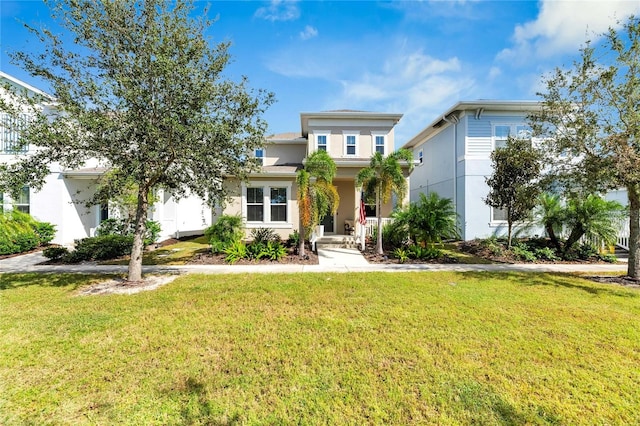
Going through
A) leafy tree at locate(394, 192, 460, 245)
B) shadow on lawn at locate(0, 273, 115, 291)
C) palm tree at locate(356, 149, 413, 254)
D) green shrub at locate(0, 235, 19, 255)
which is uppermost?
palm tree at locate(356, 149, 413, 254)

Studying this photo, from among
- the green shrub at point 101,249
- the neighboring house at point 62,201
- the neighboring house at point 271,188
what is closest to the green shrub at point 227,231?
the neighboring house at point 62,201

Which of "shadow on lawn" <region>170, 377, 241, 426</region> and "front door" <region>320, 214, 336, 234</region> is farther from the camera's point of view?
"front door" <region>320, 214, 336, 234</region>

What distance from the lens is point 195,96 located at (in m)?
6.18

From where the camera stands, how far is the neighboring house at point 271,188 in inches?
522

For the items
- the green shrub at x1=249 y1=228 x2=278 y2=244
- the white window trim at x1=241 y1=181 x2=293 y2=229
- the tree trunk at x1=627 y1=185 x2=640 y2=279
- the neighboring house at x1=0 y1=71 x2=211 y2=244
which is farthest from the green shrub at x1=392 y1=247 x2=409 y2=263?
the neighboring house at x1=0 y1=71 x2=211 y2=244

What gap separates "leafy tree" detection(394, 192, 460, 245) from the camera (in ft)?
34.9

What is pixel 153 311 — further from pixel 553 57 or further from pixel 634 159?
pixel 553 57

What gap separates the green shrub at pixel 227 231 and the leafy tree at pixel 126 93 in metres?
5.43

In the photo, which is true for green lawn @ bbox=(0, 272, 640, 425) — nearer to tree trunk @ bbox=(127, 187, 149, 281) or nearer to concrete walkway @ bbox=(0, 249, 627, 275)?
tree trunk @ bbox=(127, 187, 149, 281)

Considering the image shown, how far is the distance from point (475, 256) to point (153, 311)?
11.2 meters

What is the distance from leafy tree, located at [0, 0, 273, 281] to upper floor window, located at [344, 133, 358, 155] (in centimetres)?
940

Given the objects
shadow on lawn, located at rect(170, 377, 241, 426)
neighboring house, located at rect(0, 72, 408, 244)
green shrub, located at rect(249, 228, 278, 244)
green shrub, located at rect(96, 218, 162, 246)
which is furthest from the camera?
neighboring house, located at rect(0, 72, 408, 244)

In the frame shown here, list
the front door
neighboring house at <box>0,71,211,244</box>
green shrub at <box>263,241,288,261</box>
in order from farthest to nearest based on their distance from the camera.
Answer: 1. the front door
2. neighboring house at <box>0,71,211,244</box>
3. green shrub at <box>263,241,288,261</box>

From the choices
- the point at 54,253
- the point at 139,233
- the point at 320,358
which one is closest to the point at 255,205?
the point at 139,233
